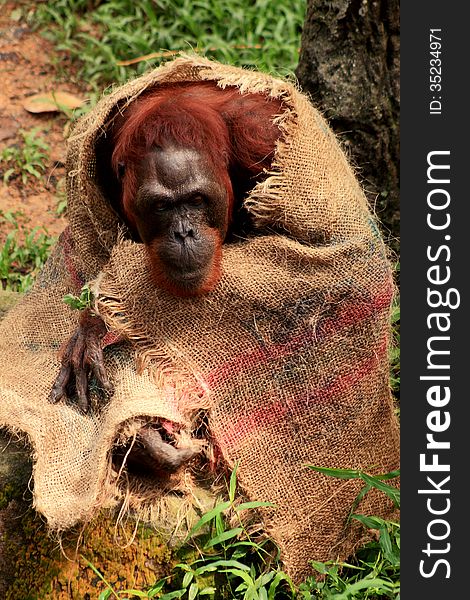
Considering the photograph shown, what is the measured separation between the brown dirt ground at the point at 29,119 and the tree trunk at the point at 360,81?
1.26 meters

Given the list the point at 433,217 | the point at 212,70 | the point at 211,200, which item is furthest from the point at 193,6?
the point at 433,217

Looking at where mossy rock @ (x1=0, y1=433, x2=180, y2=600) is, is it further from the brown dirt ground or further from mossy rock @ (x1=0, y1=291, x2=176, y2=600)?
the brown dirt ground

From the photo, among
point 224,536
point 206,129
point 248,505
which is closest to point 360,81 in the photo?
point 206,129

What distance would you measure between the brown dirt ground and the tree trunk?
126 cm

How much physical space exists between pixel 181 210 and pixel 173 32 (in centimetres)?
236

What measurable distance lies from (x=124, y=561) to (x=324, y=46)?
1.98 m

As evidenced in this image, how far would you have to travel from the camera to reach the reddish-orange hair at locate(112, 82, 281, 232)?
284 centimetres

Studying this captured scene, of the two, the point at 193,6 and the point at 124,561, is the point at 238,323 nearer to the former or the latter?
the point at 124,561

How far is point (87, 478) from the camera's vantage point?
8.92 feet

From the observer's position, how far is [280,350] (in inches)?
115

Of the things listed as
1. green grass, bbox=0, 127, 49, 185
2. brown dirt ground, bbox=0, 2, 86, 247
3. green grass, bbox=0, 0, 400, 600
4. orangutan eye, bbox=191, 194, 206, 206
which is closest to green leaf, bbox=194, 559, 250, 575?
orangutan eye, bbox=191, 194, 206, 206

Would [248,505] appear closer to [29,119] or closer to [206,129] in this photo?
[206,129]

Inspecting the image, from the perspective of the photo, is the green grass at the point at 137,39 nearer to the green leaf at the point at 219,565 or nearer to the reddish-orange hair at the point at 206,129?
the reddish-orange hair at the point at 206,129

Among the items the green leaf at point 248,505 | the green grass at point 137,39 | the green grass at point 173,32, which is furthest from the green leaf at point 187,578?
the green grass at point 173,32
